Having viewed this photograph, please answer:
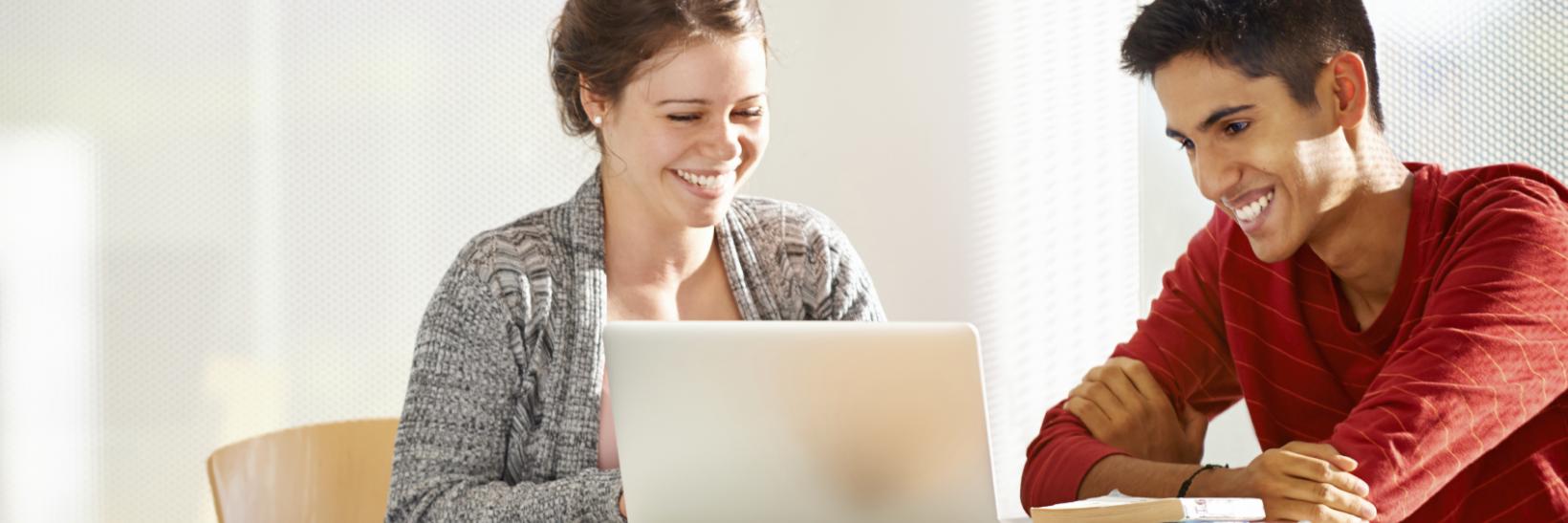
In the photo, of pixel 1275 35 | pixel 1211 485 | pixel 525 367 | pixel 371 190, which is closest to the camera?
pixel 1211 485

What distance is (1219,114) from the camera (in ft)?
4.87

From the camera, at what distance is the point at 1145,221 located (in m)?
2.69

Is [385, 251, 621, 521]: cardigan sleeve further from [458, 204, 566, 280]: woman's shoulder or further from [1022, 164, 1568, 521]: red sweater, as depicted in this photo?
[1022, 164, 1568, 521]: red sweater

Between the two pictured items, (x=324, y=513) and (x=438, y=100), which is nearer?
(x=324, y=513)

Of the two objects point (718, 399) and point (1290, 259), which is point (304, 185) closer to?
point (718, 399)

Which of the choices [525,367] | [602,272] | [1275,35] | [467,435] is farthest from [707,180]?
[1275,35]

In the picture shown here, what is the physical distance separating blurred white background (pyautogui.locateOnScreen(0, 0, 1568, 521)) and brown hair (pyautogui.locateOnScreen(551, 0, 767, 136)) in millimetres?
835

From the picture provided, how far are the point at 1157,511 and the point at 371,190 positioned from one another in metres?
1.90

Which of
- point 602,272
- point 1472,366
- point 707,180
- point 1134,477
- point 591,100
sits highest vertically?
point 591,100

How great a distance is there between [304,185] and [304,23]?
30cm

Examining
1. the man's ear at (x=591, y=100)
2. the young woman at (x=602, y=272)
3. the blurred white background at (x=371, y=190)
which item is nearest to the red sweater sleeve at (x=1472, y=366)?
the young woman at (x=602, y=272)

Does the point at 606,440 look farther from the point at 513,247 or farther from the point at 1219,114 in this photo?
the point at 1219,114

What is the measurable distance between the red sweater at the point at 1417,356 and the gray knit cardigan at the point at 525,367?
0.45 metres

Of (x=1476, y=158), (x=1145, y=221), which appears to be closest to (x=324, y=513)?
(x=1145, y=221)
